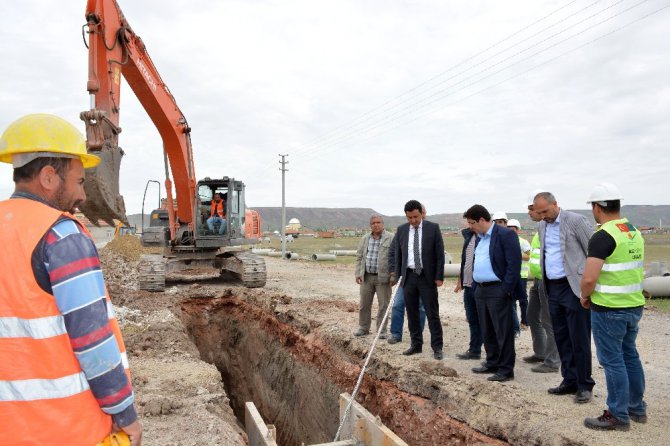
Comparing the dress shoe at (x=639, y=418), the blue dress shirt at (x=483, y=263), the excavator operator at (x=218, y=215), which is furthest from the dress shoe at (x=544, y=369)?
the excavator operator at (x=218, y=215)

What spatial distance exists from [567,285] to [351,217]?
143 meters

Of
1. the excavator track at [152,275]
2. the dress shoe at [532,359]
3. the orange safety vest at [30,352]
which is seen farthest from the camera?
the excavator track at [152,275]

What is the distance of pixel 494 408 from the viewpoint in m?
4.65

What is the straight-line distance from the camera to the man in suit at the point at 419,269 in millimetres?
6355

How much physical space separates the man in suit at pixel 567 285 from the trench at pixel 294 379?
112 centimetres

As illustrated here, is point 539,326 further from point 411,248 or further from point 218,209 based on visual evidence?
point 218,209

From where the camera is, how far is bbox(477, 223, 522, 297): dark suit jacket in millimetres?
5477

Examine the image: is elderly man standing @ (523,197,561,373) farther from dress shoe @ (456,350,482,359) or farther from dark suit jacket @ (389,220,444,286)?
dark suit jacket @ (389,220,444,286)

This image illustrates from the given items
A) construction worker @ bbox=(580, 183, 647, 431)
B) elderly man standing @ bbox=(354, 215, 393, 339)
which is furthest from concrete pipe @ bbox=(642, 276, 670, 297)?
construction worker @ bbox=(580, 183, 647, 431)

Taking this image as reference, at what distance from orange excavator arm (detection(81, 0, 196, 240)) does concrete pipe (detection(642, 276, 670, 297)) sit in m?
10.7

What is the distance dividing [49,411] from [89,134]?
534 cm

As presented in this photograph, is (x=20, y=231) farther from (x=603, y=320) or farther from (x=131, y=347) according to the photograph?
(x=131, y=347)

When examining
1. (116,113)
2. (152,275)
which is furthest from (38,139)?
(152,275)

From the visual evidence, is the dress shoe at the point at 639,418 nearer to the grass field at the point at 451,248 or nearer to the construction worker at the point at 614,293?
the construction worker at the point at 614,293
